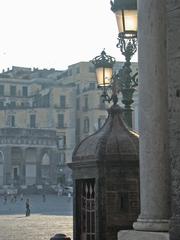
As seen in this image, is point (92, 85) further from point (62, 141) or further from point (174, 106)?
point (174, 106)

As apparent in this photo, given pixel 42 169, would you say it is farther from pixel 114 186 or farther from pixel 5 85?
pixel 114 186

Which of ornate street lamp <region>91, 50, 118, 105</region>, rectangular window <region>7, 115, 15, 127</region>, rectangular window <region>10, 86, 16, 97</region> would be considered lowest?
ornate street lamp <region>91, 50, 118, 105</region>

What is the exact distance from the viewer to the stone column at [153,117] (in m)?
5.70

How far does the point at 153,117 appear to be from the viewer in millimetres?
5836

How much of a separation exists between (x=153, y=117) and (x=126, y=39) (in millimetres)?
4114

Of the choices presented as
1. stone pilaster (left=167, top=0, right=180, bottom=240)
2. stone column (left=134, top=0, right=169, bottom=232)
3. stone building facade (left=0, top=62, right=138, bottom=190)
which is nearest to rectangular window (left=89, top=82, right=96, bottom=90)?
stone building facade (left=0, top=62, right=138, bottom=190)

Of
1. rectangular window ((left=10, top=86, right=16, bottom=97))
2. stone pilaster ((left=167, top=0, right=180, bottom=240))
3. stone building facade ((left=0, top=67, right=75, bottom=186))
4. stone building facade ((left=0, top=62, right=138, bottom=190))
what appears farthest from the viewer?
rectangular window ((left=10, top=86, right=16, bottom=97))

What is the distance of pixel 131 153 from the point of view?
748 cm

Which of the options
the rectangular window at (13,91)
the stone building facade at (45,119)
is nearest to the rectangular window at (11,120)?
the stone building facade at (45,119)

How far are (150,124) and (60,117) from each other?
7922 centimetres

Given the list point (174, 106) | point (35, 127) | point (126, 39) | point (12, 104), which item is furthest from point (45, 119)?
point (174, 106)

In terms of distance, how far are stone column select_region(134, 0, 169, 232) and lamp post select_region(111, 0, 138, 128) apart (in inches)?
121

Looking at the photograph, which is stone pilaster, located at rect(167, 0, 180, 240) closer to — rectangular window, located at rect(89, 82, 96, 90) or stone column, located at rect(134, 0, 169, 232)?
stone column, located at rect(134, 0, 169, 232)

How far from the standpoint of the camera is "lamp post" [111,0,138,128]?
9125 millimetres
